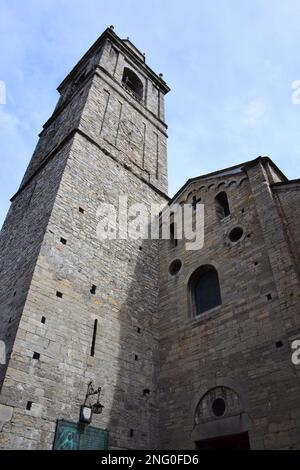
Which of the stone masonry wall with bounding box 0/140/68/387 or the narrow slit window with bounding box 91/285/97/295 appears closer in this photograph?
the stone masonry wall with bounding box 0/140/68/387

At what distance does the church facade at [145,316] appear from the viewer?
24.5 feet

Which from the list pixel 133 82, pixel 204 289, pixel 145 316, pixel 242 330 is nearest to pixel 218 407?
pixel 242 330

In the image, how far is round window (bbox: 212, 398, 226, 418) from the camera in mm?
8202

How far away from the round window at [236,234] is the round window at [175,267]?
2139 mm

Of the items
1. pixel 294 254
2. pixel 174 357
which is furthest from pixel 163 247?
pixel 294 254

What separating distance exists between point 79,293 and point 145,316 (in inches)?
96.5

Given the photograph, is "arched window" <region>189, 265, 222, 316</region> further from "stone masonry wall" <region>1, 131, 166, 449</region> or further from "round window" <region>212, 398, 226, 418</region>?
"round window" <region>212, 398, 226, 418</region>

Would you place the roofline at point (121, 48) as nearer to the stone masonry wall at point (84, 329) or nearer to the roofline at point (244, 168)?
the stone masonry wall at point (84, 329)

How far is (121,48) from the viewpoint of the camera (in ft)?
67.8

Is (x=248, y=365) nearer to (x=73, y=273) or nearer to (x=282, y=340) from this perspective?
(x=282, y=340)

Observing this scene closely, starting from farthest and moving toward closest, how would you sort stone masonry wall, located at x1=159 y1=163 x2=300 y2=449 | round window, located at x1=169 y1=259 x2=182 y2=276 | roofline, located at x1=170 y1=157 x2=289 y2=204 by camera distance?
round window, located at x1=169 y1=259 x2=182 y2=276, roofline, located at x1=170 y1=157 x2=289 y2=204, stone masonry wall, located at x1=159 y1=163 x2=300 y2=449

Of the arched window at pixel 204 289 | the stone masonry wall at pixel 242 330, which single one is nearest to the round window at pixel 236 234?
the stone masonry wall at pixel 242 330

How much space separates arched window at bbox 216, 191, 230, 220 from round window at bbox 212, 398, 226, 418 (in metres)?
5.41

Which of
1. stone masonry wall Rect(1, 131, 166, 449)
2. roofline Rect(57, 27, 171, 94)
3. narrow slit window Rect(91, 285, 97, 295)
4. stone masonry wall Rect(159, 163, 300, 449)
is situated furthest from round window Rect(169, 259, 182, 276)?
roofline Rect(57, 27, 171, 94)
